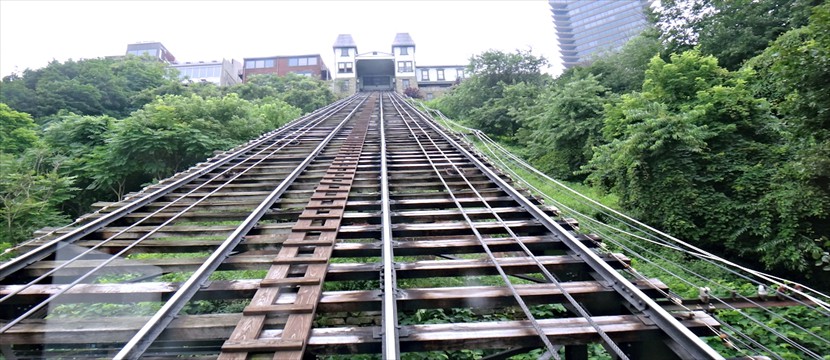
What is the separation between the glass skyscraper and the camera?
131500mm

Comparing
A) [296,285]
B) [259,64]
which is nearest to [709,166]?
[296,285]

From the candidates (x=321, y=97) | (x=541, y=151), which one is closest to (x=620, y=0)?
(x=321, y=97)

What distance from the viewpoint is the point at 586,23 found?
14562 centimetres

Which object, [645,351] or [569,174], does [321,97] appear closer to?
[569,174]

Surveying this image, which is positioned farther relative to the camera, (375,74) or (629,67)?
(375,74)

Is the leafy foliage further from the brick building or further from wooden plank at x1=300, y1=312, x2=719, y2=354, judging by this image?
wooden plank at x1=300, y1=312, x2=719, y2=354

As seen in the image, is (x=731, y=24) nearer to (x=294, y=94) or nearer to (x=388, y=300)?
(x=388, y=300)

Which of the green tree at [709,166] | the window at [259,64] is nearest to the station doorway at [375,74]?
the window at [259,64]

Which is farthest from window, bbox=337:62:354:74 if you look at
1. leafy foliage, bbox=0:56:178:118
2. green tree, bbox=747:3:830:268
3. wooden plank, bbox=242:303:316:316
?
wooden plank, bbox=242:303:316:316

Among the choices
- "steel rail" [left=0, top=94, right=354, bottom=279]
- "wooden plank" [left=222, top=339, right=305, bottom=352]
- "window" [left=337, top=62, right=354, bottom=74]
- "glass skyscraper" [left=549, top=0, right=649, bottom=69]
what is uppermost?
"glass skyscraper" [left=549, top=0, right=649, bottom=69]

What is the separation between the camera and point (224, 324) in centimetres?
240

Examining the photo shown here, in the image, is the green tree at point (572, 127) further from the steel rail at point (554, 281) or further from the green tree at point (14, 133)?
the green tree at point (14, 133)

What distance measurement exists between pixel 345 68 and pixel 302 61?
9613 mm

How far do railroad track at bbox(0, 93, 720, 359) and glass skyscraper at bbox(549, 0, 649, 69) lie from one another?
13987cm
